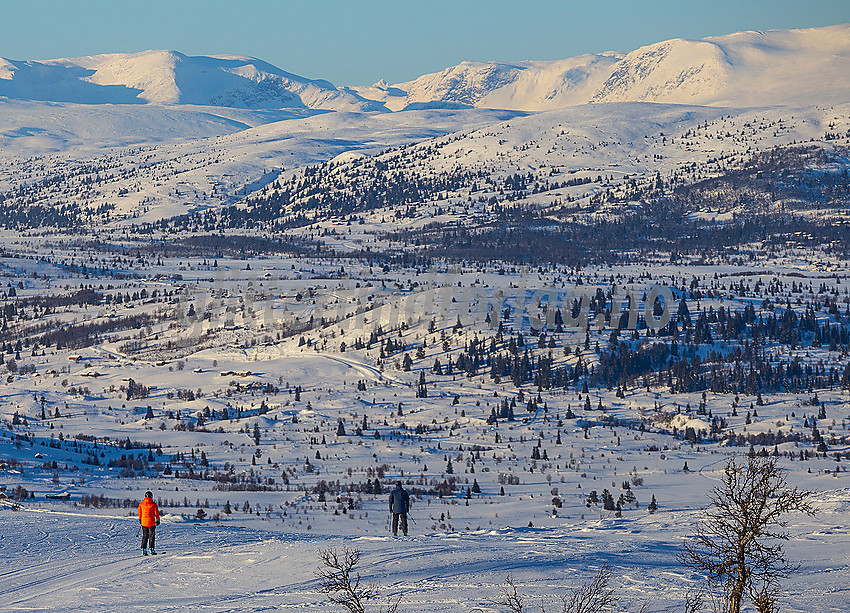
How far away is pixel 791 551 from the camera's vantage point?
78.6ft

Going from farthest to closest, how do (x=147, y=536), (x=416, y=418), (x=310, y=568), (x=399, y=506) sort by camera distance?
(x=416, y=418) → (x=399, y=506) → (x=147, y=536) → (x=310, y=568)

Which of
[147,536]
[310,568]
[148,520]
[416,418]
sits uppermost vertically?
[416,418]

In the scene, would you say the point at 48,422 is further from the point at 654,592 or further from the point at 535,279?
the point at 535,279

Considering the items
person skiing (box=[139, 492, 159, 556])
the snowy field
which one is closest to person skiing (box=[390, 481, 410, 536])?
the snowy field

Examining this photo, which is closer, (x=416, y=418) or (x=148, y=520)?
(x=148, y=520)

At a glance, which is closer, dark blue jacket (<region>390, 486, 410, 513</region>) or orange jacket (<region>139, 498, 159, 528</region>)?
orange jacket (<region>139, 498, 159, 528</region>)

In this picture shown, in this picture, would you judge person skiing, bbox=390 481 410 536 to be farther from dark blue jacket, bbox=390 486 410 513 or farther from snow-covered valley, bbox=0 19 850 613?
snow-covered valley, bbox=0 19 850 613

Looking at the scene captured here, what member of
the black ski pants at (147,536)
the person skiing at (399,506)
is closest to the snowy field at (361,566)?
the black ski pants at (147,536)

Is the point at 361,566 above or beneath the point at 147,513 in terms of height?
beneath

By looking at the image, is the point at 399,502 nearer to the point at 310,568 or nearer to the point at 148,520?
the point at 310,568

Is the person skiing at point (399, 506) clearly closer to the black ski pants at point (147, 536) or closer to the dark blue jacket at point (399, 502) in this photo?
the dark blue jacket at point (399, 502)

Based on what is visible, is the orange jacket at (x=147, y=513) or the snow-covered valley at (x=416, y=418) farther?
the orange jacket at (x=147, y=513)

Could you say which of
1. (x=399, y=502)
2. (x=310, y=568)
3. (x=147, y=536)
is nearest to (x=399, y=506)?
(x=399, y=502)

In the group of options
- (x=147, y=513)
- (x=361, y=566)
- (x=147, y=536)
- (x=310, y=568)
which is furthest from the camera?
(x=147, y=536)
